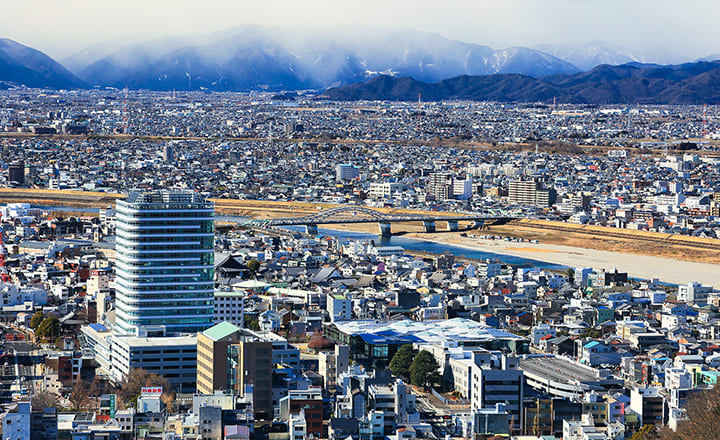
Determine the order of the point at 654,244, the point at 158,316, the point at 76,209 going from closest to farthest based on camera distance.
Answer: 1. the point at 158,316
2. the point at 654,244
3. the point at 76,209

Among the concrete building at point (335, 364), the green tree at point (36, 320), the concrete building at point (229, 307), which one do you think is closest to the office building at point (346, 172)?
the green tree at point (36, 320)

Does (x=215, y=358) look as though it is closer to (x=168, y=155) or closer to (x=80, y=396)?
(x=80, y=396)

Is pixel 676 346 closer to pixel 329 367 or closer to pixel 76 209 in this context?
pixel 329 367

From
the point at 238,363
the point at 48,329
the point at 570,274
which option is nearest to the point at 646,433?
the point at 238,363

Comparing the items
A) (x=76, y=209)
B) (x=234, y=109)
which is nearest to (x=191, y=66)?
(x=234, y=109)

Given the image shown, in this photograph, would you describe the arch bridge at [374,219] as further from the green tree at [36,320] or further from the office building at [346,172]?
the green tree at [36,320]

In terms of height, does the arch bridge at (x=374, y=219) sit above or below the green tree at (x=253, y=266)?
below

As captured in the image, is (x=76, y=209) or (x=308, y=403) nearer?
(x=308, y=403)

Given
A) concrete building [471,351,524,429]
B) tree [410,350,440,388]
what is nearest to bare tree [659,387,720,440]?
concrete building [471,351,524,429]
